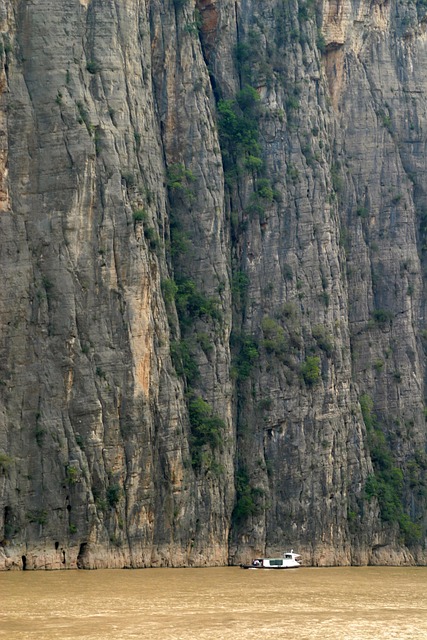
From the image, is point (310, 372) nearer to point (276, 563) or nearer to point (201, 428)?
point (201, 428)

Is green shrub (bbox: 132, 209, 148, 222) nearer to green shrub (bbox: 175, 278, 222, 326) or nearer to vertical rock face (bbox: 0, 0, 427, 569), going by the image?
vertical rock face (bbox: 0, 0, 427, 569)

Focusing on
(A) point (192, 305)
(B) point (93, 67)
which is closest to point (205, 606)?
(A) point (192, 305)

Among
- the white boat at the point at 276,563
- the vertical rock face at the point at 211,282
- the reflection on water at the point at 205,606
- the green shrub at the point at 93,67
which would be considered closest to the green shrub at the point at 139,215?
the vertical rock face at the point at 211,282

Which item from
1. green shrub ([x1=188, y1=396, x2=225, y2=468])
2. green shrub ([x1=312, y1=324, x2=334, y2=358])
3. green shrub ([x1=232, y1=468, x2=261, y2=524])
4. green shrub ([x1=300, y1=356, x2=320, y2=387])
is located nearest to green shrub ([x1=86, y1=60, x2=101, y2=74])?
green shrub ([x1=188, y1=396, x2=225, y2=468])

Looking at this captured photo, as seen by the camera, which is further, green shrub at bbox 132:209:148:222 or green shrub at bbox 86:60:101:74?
green shrub at bbox 86:60:101:74

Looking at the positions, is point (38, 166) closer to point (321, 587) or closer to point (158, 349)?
point (158, 349)

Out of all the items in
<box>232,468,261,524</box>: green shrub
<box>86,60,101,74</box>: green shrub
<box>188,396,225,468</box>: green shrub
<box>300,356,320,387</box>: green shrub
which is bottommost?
<box>232,468,261,524</box>: green shrub
